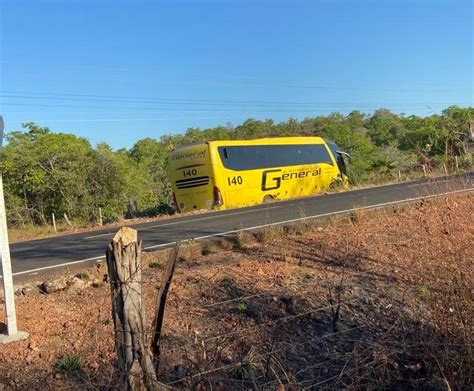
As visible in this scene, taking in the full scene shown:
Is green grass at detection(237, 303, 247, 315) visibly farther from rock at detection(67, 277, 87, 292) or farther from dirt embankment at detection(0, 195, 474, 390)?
rock at detection(67, 277, 87, 292)

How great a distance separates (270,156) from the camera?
2403 cm

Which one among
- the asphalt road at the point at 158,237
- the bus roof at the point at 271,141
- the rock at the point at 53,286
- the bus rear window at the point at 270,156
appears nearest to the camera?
the rock at the point at 53,286

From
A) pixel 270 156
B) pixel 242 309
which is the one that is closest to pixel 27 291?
pixel 242 309

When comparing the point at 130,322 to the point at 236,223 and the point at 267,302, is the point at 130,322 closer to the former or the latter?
the point at 267,302

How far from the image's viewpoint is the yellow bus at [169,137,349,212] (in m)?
21.3

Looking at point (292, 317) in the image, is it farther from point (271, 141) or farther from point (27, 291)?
point (271, 141)

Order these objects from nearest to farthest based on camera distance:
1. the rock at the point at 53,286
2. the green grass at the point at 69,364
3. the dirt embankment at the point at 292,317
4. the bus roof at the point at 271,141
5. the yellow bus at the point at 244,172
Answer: the dirt embankment at the point at 292,317 → the green grass at the point at 69,364 → the rock at the point at 53,286 → the yellow bus at the point at 244,172 → the bus roof at the point at 271,141

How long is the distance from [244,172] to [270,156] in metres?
2.17

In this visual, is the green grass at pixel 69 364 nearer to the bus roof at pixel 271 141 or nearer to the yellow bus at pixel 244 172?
the yellow bus at pixel 244 172

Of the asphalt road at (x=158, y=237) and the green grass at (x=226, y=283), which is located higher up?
the asphalt road at (x=158, y=237)

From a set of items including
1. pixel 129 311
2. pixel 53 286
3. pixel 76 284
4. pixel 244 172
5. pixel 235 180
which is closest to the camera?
pixel 129 311

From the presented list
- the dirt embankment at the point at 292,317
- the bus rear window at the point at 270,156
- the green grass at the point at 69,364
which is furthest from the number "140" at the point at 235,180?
the green grass at the point at 69,364

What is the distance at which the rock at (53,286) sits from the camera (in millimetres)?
6041

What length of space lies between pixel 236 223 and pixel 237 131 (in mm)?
53044
